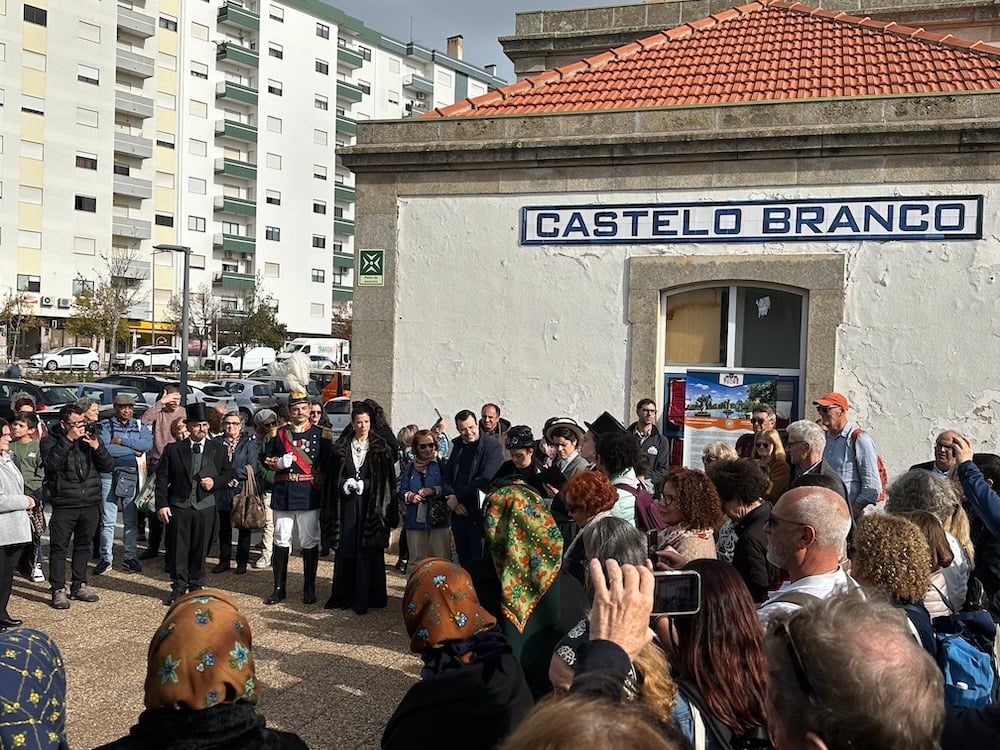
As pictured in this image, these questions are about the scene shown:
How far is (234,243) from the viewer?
6128 centimetres

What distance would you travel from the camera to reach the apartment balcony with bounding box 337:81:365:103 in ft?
224

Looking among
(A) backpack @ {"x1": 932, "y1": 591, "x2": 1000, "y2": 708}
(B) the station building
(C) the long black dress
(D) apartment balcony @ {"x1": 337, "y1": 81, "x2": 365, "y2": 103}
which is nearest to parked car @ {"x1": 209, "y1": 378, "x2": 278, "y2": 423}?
(B) the station building

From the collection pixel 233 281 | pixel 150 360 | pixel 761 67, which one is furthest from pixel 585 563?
pixel 233 281

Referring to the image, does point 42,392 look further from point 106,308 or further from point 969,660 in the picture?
point 106,308

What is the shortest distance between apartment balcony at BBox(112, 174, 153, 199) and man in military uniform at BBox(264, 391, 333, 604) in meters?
53.7

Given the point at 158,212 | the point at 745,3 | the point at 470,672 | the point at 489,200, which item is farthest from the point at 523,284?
the point at 158,212

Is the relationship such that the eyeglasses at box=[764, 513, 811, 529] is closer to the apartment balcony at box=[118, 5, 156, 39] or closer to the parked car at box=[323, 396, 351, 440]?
the parked car at box=[323, 396, 351, 440]

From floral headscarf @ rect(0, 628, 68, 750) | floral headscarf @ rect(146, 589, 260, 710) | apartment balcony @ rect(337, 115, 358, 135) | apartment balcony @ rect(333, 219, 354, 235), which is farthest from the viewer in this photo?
apartment balcony @ rect(333, 219, 354, 235)

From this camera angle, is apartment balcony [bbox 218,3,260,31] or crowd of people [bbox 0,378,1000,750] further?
apartment balcony [bbox 218,3,260,31]

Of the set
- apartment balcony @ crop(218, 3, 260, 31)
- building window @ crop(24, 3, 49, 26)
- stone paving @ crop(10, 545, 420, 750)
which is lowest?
stone paving @ crop(10, 545, 420, 750)

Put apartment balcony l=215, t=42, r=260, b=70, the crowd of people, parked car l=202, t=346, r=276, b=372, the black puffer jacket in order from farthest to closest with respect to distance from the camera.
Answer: apartment balcony l=215, t=42, r=260, b=70, parked car l=202, t=346, r=276, b=372, the black puffer jacket, the crowd of people

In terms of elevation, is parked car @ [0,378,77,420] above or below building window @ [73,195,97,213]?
below

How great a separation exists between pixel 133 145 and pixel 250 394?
1373 inches

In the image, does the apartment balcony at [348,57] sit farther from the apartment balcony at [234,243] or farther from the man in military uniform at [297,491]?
the man in military uniform at [297,491]
